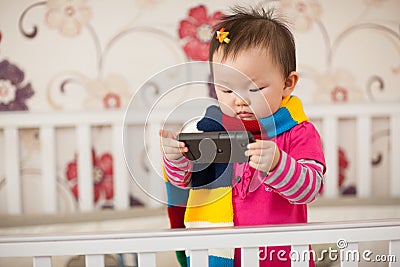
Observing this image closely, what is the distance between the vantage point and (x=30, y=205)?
155 centimetres

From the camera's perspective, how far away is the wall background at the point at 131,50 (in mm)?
1506

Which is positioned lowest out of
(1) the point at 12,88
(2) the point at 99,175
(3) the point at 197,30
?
(2) the point at 99,175

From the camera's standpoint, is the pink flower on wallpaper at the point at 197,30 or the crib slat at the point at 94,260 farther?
the pink flower on wallpaper at the point at 197,30

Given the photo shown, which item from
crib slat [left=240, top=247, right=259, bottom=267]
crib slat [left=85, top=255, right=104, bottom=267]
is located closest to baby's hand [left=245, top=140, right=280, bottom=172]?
crib slat [left=240, top=247, right=259, bottom=267]

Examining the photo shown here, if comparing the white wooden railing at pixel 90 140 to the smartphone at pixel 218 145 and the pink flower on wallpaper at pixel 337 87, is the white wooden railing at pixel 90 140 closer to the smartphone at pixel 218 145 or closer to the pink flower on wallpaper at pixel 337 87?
A: the pink flower on wallpaper at pixel 337 87

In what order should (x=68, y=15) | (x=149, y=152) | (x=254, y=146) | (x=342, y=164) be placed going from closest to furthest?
(x=254, y=146)
(x=149, y=152)
(x=68, y=15)
(x=342, y=164)

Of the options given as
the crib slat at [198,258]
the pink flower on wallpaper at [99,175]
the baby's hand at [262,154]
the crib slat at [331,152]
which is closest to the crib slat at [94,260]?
the crib slat at [198,258]

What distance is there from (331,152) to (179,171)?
0.87 metres

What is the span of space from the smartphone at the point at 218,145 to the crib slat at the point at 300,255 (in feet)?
0.46

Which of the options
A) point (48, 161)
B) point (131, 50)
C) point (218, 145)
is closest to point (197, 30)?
point (131, 50)

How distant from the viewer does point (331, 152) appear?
5.15 feet

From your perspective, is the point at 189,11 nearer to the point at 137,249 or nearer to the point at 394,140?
the point at 394,140

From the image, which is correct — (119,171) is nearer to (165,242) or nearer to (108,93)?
(108,93)

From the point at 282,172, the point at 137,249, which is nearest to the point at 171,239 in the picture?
the point at 137,249
